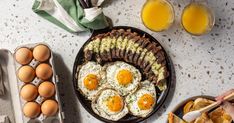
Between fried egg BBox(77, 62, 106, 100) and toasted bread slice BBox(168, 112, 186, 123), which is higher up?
fried egg BBox(77, 62, 106, 100)

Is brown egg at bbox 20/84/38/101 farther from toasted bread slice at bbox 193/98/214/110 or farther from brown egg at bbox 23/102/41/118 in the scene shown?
toasted bread slice at bbox 193/98/214/110

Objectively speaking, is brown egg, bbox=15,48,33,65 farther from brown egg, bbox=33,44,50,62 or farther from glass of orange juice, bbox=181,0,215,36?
glass of orange juice, bbox=181,0,215,36

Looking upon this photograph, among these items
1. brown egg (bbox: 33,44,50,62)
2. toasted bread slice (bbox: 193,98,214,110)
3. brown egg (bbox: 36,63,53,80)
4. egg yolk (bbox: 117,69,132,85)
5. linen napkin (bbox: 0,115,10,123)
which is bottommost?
toasted bread slice (bbox: 193,98,214,110)

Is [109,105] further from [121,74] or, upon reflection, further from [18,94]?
[18,94]

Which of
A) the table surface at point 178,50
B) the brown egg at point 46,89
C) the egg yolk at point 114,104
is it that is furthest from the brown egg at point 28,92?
the egg yolk at point 114,104

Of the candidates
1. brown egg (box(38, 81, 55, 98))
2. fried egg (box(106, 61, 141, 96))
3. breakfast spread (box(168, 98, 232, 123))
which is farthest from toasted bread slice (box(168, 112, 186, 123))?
brown egg (box(38, 81, 55, 98))

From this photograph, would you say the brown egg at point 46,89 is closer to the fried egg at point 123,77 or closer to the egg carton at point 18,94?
the egg carton at point 18,94
